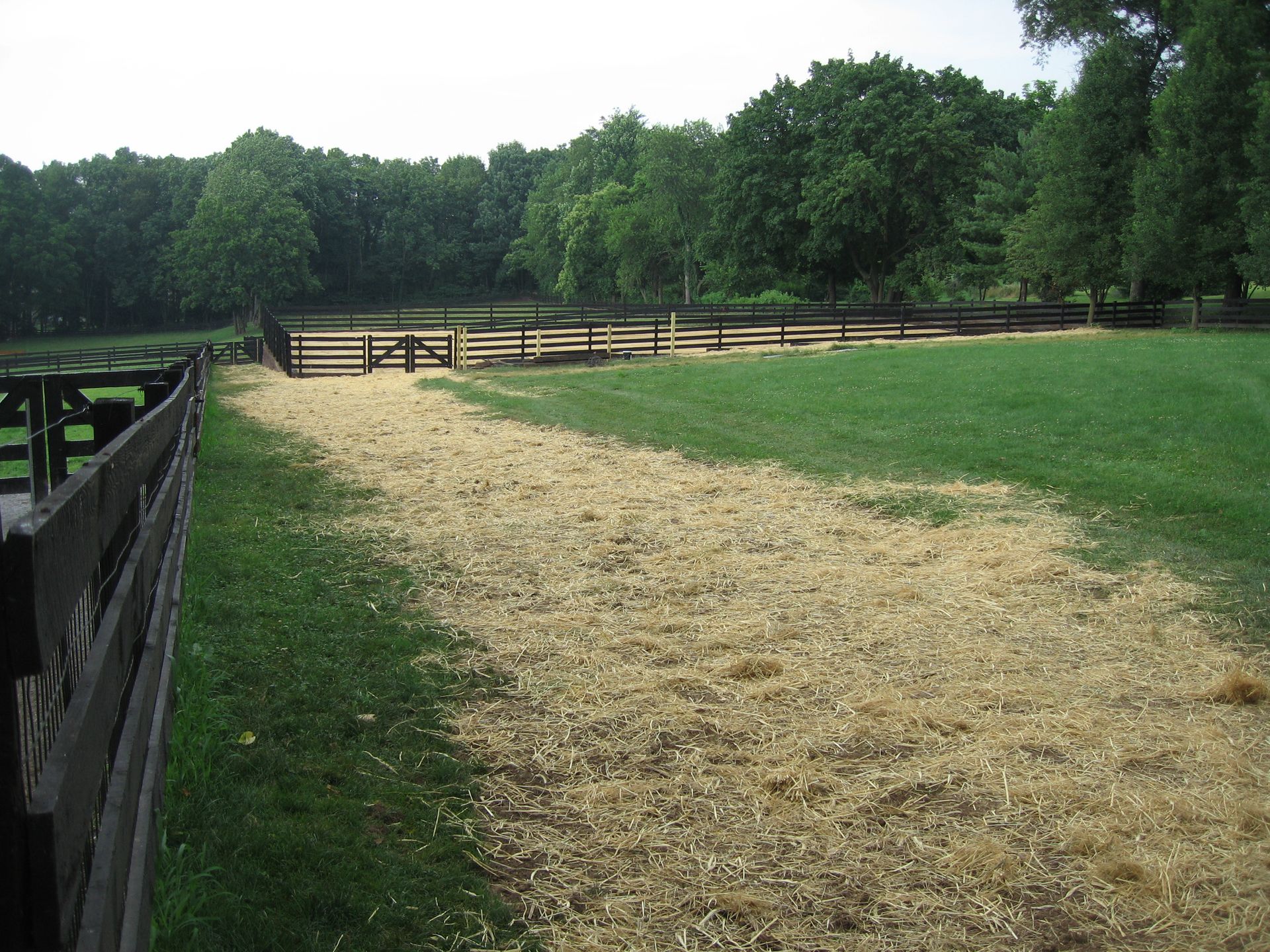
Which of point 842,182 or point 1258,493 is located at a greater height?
point 842,182

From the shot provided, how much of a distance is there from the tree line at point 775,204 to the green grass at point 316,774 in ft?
23.1

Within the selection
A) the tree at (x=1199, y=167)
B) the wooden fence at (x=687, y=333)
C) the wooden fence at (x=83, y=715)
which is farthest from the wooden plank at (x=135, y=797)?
the tree at (x=1199, y=167)

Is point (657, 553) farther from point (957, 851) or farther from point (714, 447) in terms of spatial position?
point (714, 447)

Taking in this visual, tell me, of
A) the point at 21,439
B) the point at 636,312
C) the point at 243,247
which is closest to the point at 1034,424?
the point at 21,439

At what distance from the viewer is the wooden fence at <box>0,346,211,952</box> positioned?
133cm

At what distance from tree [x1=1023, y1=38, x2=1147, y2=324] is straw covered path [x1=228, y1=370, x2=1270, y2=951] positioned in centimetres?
3348

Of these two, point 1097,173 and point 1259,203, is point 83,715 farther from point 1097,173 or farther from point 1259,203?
point 1097,173

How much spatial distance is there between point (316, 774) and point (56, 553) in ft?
9.17

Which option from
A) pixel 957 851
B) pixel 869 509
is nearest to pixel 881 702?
pixel 957 851

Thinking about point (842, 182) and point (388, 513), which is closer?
point (388, 513)

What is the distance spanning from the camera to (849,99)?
50.8m

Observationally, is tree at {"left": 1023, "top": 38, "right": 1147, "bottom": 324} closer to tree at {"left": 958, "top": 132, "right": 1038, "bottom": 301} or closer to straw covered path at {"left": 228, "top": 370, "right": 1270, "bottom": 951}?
tree at {"left": 958, "top": 132, "right": 1038, "bottom": 301}

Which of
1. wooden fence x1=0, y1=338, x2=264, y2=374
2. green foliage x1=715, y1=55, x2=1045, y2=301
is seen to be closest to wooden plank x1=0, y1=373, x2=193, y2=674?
wooden fence x1=0, y1=338, x2=264, y2=374

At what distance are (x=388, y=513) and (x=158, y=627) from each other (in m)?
6.07
